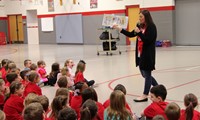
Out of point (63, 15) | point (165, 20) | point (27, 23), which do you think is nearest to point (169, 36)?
point (165, 20)

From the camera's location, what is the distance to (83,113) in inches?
123

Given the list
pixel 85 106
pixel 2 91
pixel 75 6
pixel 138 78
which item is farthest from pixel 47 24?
pixel 85 106

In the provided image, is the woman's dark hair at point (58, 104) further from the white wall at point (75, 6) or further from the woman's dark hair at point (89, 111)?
the white wall at point (75, 6)

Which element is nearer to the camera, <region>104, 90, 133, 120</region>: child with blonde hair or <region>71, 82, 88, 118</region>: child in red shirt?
<region>104, 90, 133, 120</region>: child with blonde hair

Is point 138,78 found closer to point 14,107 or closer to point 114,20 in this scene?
point 114,20

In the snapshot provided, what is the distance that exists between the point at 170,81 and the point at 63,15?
16.5 m

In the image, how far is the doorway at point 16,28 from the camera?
2717 cm

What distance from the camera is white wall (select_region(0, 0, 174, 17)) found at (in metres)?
19.1

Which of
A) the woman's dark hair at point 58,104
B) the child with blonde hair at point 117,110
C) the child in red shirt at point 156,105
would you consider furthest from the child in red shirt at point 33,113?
the child in red shirt at point 156,105

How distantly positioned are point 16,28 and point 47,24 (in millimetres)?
3960

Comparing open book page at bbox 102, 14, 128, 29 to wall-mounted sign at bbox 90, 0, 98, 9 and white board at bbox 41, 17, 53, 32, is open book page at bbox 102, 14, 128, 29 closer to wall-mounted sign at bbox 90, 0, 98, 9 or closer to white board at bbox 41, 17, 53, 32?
wall-mounted sign at bbox 90, 0, 98, 9

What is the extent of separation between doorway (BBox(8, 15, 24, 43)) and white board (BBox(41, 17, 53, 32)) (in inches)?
108

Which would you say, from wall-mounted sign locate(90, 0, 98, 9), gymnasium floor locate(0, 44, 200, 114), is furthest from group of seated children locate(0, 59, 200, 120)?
wall-mounted sign locate(90, 0, 98, 9)

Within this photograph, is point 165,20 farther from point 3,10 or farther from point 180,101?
point 3,10
